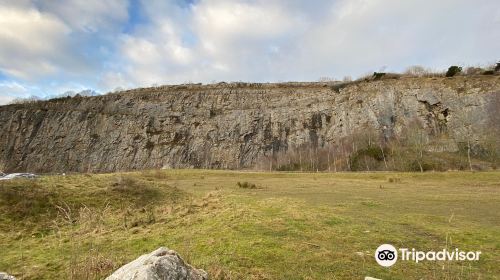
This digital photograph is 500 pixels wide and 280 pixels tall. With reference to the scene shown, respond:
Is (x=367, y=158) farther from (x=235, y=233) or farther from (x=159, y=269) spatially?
(x=159, y=269)

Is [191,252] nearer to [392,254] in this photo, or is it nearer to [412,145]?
[392,254]

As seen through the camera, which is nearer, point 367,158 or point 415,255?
point 415,255

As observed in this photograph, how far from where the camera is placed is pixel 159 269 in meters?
6.18

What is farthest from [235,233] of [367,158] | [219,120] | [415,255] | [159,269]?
[219,120]

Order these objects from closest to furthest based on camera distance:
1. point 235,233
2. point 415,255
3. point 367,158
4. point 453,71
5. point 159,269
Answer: point 159,269
point 415,255
point 235,233
point 367,158
point 453,71

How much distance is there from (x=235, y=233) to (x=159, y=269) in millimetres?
6940

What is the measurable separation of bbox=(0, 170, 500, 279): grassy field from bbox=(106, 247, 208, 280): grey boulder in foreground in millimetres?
2232

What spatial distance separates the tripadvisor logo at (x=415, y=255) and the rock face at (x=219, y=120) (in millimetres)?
80149

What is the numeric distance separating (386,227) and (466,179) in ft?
109

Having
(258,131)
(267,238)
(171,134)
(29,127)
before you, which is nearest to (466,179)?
(267,238)

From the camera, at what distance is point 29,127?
109m

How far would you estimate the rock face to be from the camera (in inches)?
3533

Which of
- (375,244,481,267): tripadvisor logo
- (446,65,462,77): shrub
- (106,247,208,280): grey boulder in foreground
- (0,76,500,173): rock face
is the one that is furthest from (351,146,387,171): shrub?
(106,247,208,280): grey boulder in foreground

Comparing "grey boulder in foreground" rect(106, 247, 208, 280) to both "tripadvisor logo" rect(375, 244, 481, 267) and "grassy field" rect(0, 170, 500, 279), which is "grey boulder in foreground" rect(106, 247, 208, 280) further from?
"tripadvisor logo" rect(375, 244, 481, 267)
